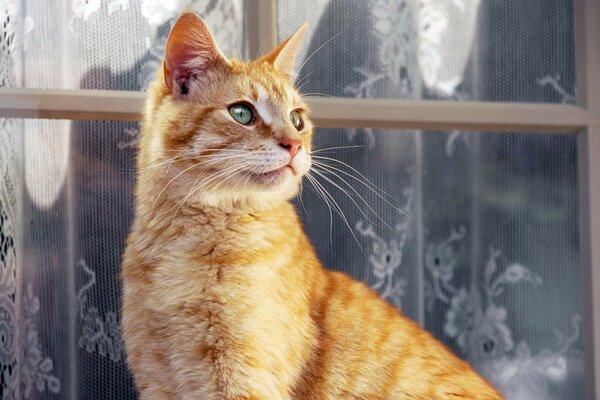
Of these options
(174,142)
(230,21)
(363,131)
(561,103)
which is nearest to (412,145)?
(363,131)

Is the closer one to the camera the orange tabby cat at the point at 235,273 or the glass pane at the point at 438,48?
the orange tabby cat at the point at 235,273

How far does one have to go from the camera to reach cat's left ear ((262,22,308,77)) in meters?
1.21

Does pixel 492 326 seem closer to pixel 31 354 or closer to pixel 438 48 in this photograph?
pixel 438 48

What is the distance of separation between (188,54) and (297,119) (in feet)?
0.73

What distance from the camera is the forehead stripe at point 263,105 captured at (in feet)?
3.66

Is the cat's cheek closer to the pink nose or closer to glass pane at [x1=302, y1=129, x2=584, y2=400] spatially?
the pink nose

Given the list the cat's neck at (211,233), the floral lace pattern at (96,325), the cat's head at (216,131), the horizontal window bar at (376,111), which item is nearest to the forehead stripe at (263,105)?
the cat's head at (216,131)

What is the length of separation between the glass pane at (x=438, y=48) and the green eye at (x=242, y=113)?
402 mm

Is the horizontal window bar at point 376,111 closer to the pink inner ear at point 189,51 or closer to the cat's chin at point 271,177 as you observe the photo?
the pink inner ear at point 189,51

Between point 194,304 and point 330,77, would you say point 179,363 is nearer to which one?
point 194,304

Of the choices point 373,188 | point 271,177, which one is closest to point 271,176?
point 271,177

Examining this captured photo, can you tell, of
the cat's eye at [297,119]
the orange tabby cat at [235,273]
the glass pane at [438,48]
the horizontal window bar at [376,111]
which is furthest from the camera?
the glass pane at [438,48]

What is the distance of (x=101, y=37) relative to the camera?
4.59 ft

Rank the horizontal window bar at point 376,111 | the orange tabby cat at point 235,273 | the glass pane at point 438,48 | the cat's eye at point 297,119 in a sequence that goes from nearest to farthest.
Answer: the orange tabby cat at point 235,273 → the cat's eye at point 297,119 → the horizontal window bar at point 376,111 → the glass pane at point 438,48
